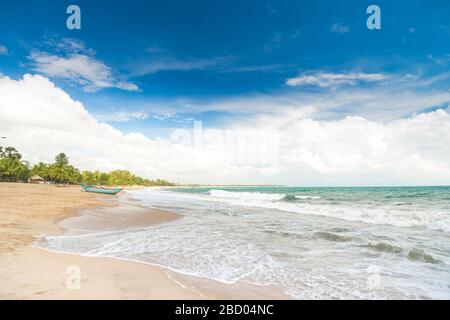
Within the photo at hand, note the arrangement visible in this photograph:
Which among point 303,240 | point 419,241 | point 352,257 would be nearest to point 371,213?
point 419,241

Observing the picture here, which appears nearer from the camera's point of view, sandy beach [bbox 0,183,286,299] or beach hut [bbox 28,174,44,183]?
sandy beach [bbox 0,183,286,299]

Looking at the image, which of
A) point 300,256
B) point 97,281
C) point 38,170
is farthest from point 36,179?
point 300,256

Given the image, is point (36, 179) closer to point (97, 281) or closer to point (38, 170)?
point (38, 170)

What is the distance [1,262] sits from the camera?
5605mm

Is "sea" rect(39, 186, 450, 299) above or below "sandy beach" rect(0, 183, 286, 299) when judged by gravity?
below

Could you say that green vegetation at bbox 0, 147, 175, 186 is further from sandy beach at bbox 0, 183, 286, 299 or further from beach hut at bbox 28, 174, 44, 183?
sandy beach at bbox 0, 183, 286, 299

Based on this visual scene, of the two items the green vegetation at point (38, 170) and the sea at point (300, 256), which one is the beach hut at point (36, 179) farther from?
the sea at point (300, 256)

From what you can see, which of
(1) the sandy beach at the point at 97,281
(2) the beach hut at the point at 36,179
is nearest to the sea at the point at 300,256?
(1) the sandy beach at the point at 97,281

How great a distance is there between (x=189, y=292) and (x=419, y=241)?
389 inches

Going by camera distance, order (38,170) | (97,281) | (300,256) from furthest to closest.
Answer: (38,170)
(300,256)
(97,281)

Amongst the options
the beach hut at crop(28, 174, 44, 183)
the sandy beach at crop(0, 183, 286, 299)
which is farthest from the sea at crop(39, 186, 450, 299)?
the beach hut at crop(28, 174, 44, 183)

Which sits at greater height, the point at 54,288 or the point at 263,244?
the point at 54,288
